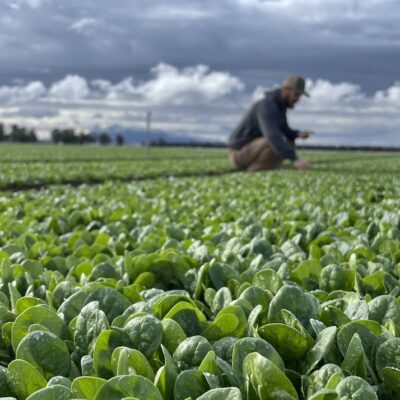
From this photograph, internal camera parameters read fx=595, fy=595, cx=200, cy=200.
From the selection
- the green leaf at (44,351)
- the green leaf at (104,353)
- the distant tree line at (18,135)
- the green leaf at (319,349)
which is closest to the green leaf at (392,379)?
the green leaf at (319,349)

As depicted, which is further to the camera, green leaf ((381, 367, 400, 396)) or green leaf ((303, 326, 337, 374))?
green leaf ((303, 326, 337, 374))

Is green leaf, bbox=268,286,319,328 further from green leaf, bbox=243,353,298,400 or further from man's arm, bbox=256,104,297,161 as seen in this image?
man's arm, bbox=256,104,297,161

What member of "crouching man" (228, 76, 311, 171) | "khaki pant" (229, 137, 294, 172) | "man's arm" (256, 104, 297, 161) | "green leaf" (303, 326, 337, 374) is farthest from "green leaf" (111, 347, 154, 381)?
"khaki pant" (229, 137, 294, 172)

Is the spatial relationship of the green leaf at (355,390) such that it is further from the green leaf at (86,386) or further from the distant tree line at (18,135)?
the distant tree line at (18,135)

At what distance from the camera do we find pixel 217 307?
245 centimetres

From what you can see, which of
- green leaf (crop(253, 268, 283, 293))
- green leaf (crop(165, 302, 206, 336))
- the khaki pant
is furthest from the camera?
the khaki pant

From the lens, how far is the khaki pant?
16547 mm

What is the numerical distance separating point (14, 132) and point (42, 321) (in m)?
119

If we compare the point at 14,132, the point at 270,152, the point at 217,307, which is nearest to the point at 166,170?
the point at 270,152

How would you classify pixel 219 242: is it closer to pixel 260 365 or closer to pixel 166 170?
pixel 260 365

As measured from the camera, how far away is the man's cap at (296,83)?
14.2 meters

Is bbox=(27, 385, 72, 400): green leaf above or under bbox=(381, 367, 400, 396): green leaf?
above

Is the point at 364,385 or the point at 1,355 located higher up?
the point at 364,385

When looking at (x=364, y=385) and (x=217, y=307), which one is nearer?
(x=364, y=385)
